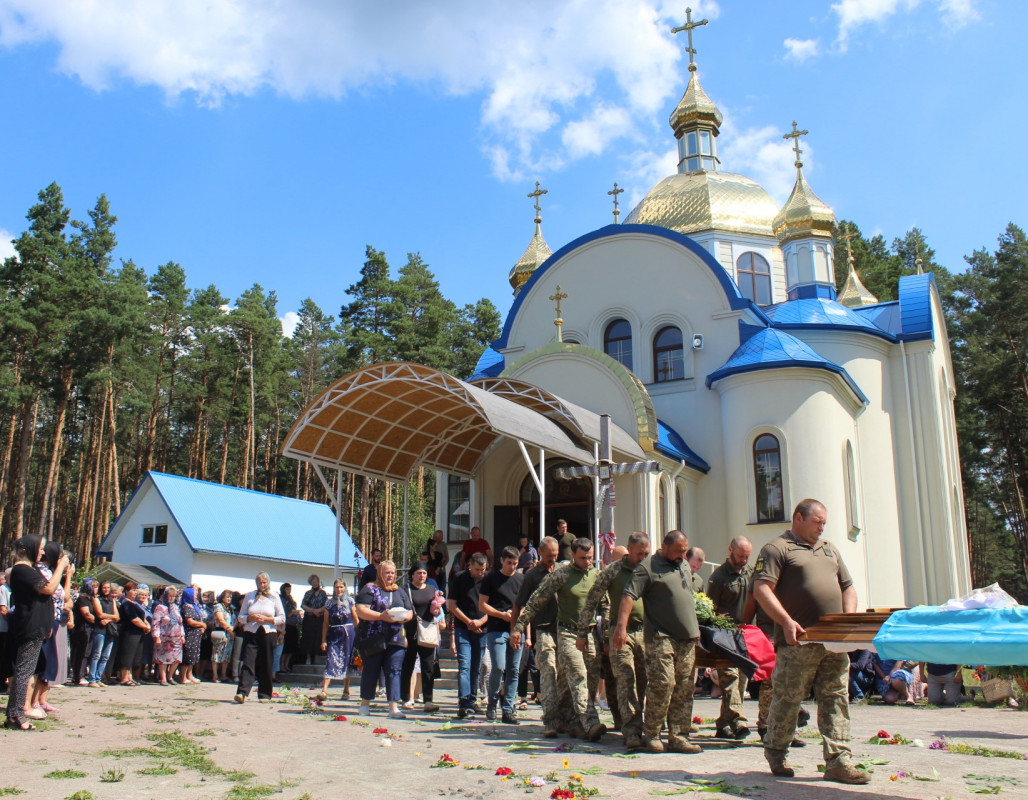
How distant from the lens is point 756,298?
23.2 meters

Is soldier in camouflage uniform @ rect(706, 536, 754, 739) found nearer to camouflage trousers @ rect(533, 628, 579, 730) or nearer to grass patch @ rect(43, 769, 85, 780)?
camouflage trousers @ rect(533, 628, 579, 730)

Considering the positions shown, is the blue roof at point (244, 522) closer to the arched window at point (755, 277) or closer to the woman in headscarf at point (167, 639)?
the woman in headscarf at point (167, 639)

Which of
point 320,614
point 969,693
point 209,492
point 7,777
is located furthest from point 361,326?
point 7,777

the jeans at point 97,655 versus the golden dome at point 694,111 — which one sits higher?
the golden dome at point 694,111

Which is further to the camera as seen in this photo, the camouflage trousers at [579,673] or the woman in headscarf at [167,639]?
the woman in headscarf at [167,639]

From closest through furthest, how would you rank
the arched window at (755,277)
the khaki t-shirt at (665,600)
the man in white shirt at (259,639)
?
1. the khaki t-shirt at (665,600)
2. the man in white shirt at (259,639)
3. the arched window at (755,277)

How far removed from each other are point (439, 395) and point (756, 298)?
11074 millimetres

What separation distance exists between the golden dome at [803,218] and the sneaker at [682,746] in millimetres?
18141

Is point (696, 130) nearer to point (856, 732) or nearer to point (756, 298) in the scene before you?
point (756, 298)

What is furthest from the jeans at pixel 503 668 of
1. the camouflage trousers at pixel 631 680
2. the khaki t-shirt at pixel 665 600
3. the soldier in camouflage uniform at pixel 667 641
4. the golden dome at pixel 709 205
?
the golden dome at pixel 709 205

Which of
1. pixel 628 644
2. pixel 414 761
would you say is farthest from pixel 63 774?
pixel 628 644

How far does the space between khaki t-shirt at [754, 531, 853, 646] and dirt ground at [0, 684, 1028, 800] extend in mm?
953

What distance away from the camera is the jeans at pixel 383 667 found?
8.96 meters

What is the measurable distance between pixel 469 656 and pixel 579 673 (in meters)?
1.87
